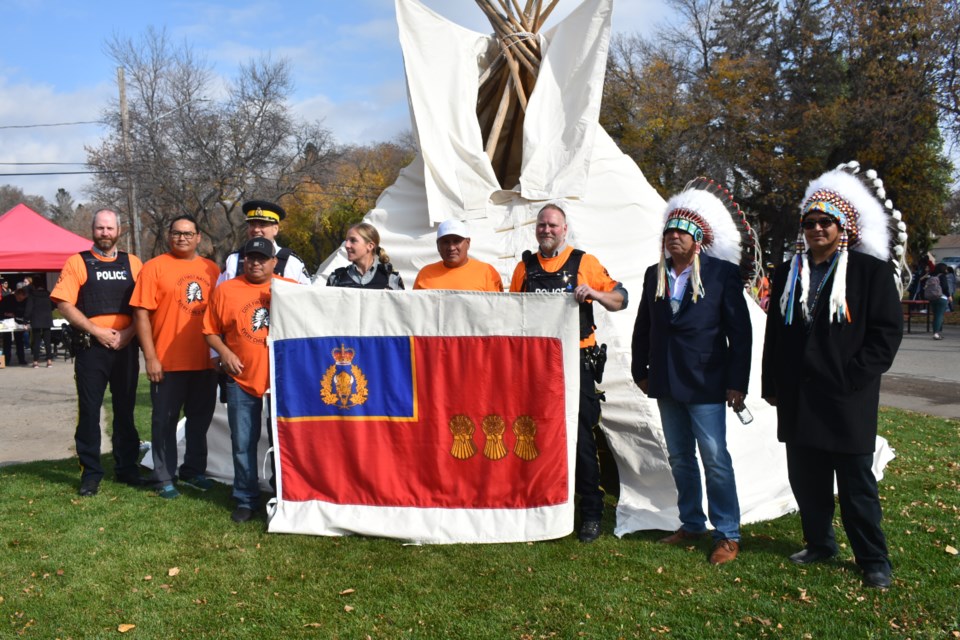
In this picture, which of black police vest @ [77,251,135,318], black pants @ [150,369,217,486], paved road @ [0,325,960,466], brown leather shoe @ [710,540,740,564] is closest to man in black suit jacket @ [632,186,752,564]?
brown leather shoe @ [710,540,740,564]

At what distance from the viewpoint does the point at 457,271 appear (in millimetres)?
4422

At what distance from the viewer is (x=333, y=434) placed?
4336 millimetres

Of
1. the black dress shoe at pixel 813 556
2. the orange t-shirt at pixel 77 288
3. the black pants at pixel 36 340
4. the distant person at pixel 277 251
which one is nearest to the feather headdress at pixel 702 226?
the black dress shoe at pixel 813 556

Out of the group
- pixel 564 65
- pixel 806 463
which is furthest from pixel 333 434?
pixel 564 65

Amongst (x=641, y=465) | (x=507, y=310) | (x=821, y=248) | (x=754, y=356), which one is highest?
(x=821, y=248)

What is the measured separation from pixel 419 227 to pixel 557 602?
3.43 m

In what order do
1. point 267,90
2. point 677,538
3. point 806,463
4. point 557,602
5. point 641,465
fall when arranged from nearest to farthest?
point 557,602
point 806,463
point 677,538
point 641,465
point 267,90

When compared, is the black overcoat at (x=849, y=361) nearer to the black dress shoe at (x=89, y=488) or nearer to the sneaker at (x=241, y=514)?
the sneaker at (x=241, y=514)

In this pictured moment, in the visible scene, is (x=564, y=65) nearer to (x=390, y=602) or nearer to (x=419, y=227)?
(x=419, y=227)

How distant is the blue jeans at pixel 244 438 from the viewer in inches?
180

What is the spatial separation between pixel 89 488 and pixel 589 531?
3.39 meters

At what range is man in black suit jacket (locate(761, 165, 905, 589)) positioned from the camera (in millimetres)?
3383

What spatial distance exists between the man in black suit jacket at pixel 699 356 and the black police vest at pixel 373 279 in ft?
5.16

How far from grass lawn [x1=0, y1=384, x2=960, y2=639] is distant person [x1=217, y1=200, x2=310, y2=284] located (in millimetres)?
1556
